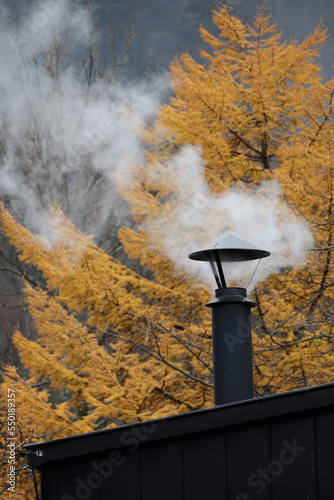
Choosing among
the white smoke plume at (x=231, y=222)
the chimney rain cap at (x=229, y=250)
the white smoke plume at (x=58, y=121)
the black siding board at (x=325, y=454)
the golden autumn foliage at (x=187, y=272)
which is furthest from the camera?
the white smoke plume at (x=58, y=121)

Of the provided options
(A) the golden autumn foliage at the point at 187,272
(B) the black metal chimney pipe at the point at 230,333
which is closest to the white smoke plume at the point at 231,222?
(A) the golden autumn foliage at the point at 187,272

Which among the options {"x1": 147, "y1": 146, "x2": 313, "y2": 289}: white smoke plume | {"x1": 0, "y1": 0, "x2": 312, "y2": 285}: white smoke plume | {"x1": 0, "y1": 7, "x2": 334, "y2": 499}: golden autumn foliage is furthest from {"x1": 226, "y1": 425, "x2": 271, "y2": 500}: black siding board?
{"x1": 0, "y1": 0, "x2": 312, "y2": 285}: white smoke plume

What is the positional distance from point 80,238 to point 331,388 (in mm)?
5441

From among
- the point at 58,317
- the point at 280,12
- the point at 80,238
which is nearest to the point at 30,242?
the point at 80,238

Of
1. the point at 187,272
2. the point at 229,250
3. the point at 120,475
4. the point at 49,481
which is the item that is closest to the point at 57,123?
the point at 187,272

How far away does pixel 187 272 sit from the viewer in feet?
24.1

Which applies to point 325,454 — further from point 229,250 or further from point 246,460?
point 229,250

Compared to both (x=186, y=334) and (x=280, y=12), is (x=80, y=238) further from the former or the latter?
(x=280, y=12)

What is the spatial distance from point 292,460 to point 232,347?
3.67ft

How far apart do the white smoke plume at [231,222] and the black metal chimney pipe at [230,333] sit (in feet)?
7.04

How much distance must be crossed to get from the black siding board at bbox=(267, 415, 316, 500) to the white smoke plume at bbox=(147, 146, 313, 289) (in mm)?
3727

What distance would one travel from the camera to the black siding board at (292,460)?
2.60m

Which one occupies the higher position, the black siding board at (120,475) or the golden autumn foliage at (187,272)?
the golden autumn foliage at (187,272)

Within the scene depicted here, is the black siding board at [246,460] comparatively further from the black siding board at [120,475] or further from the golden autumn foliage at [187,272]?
the golden autumn foliage at [187,272]
